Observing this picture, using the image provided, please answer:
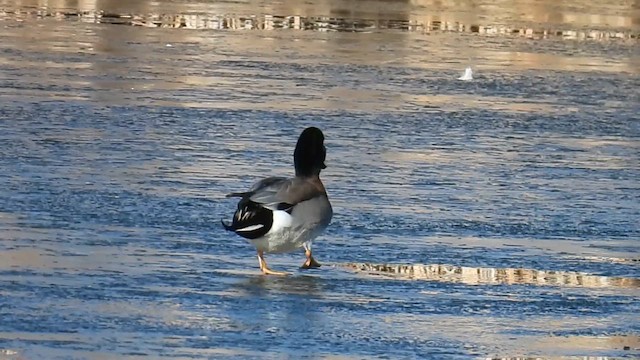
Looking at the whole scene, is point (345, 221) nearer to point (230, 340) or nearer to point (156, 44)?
point (230, 340)

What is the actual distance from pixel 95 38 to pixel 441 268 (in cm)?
1256

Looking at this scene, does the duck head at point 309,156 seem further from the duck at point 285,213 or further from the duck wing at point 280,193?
the duck wing at point 280,193

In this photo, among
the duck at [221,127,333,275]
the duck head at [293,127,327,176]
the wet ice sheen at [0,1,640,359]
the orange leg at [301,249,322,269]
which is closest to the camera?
the wet ice sheen at [0,1,640,359]

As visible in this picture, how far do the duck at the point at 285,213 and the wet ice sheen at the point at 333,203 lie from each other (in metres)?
0.17

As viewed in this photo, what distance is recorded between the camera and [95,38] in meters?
19.9

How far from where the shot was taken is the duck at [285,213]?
7.29m

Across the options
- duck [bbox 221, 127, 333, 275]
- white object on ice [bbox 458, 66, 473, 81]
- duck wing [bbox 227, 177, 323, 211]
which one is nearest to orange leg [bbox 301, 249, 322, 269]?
duck [bbox 221, 127, 333, 275]

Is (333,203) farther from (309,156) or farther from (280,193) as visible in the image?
(280,193)

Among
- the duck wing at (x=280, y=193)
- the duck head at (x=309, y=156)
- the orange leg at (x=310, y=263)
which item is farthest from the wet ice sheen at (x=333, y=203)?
the duck head at (x=309, y=156)

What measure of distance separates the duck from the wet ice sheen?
17 centimetres

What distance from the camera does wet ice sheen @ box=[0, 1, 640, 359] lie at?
21.4 feet

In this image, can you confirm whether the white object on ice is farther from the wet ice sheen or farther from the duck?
the duck

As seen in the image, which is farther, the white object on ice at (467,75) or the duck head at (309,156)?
the white object on ice at (467,75)

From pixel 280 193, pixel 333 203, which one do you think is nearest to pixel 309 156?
pixel 280 193
